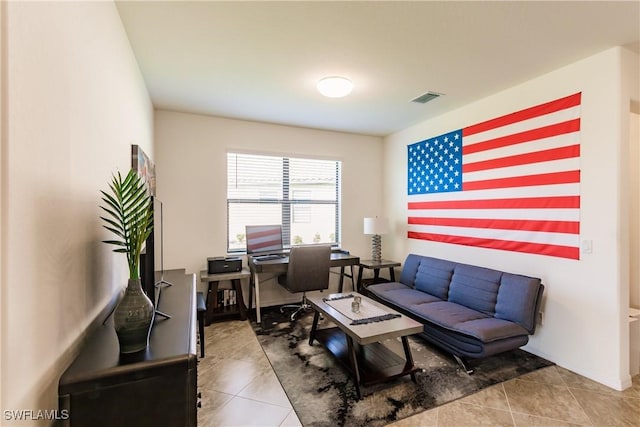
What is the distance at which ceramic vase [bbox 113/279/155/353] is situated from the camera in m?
1.11

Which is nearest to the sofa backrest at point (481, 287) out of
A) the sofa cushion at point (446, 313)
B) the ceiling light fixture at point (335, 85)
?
the sofa cushion at point (446, 313)

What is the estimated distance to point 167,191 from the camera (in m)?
3.67

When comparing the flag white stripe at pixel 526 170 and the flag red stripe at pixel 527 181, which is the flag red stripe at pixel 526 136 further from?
the flag red stripe at pixel 527 181

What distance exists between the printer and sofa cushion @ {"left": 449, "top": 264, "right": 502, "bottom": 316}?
2552 millimetres

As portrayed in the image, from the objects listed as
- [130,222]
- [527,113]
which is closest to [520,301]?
[527,113]

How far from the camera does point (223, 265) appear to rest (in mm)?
3615

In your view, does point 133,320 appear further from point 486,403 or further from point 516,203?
point 516,203

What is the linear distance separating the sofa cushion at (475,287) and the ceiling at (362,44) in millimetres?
1901

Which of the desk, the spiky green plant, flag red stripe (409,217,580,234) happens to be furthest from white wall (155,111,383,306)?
the spiky green plant

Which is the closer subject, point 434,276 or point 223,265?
point 434,276

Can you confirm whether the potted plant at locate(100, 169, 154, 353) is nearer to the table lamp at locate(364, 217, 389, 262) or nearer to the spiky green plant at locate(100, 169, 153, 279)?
the spiky green plant at locate(100, 169, 153, 279)

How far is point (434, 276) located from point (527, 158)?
5.15 feet

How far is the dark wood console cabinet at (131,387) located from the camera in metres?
0.95

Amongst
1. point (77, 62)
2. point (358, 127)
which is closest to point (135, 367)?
point (77, 62)
